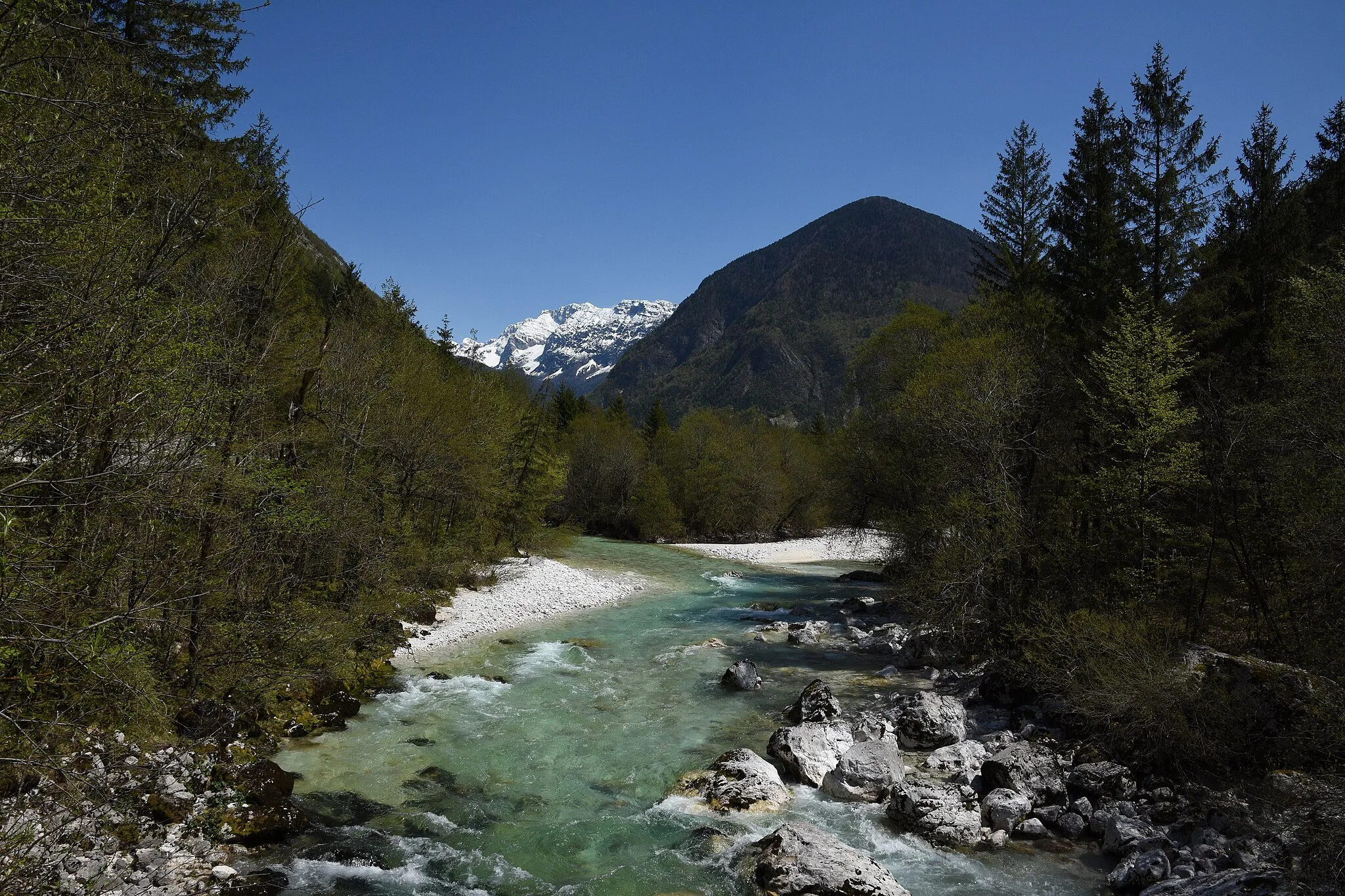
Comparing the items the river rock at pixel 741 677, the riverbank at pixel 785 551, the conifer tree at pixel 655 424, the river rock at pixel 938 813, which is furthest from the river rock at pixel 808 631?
the conifer tree at pixel 655 424

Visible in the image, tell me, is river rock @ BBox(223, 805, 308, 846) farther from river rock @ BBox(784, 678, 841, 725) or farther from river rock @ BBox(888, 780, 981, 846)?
river rock @ BBox(784, 678, 841, 725)

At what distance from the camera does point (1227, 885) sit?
271 inches

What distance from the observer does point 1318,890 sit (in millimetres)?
6102

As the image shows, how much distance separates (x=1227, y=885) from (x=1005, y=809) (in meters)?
2.79

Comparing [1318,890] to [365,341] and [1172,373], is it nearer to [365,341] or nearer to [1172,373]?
[1172,373]

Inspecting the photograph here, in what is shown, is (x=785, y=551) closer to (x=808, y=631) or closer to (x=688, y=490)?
(x=688, y=490)

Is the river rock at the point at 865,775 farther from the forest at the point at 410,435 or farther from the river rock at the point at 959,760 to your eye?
the forest at the point at 410,435

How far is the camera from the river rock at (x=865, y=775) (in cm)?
1038

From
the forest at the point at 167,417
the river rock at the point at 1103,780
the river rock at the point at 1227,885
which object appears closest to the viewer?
the forest at the point at 167,417

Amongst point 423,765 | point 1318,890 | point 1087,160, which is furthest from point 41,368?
point 1087,160

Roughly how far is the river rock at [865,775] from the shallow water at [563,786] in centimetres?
26

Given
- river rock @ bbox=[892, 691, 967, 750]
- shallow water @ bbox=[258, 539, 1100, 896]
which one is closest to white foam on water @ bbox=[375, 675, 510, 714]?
shallow water @ bbox=[258, 539, 1100, 896]

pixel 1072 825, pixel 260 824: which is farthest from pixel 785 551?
pixel 260 824

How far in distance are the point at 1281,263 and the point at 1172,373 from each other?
745 cm
